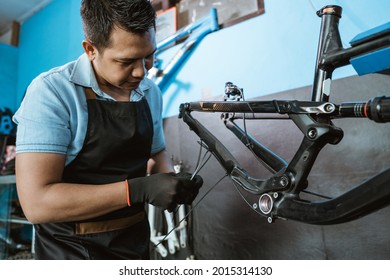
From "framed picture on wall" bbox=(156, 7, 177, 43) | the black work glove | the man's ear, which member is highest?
"framed picture on wall" bbox=(156, 7, 177, 43)

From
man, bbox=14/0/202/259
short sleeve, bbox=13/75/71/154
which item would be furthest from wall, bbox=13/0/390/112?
short sleeve, bbox=13/75/71/154

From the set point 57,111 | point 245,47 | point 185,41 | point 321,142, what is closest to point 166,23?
point 185,41

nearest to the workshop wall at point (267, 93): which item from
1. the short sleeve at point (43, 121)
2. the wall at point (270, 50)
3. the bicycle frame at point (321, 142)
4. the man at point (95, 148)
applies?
the wall at point (270, 50)

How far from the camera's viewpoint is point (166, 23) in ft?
3.14

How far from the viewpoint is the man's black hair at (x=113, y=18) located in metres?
0.49

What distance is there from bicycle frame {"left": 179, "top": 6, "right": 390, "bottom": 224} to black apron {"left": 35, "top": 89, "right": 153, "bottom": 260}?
22 centimetres

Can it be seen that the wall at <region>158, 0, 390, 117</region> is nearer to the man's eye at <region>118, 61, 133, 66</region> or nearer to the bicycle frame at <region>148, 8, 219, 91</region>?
the bicycle frame at <region>148, 8, 219, 91</region>

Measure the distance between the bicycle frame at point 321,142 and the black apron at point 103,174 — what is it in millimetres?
219

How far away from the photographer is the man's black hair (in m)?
0.49

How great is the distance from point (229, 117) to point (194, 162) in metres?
0.29

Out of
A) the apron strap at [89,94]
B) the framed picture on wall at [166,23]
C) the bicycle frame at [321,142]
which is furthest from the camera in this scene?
the framed picture on wall at [166,23]

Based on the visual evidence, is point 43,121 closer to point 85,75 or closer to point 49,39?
point 85,75

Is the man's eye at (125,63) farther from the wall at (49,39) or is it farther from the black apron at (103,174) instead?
the wall at (49,39)
